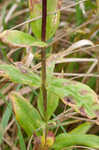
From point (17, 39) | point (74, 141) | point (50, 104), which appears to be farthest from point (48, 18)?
point (74, 141)

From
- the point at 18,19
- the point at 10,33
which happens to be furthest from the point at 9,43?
the point at 18,19

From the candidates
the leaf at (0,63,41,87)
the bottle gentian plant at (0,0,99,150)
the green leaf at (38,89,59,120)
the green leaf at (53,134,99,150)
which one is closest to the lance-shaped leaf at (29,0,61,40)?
the bottle gentian plant at (0,0,99,150)

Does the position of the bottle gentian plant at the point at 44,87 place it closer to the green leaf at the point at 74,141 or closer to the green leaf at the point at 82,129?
the green leaf at the point at 74,141

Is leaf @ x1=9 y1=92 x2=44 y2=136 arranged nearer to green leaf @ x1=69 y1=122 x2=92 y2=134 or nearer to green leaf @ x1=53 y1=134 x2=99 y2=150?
green leaf @ x1=53 y1=134 x2=99 y2=150

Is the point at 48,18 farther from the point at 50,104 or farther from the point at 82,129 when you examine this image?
the point at 82,129

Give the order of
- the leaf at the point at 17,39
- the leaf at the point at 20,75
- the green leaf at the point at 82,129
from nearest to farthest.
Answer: the leaf at the point at 17,39 < the leaf at the point at 20,75 < the green leaf at the point at 82,129

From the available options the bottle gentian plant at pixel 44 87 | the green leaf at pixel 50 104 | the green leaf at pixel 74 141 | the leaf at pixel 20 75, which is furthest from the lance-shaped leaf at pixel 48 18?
the green leaf at pixel 74 141

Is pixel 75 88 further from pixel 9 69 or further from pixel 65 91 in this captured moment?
pixel 9 69
